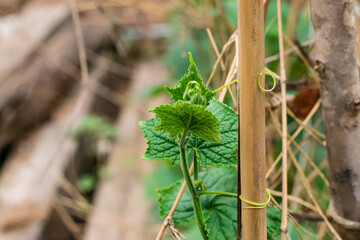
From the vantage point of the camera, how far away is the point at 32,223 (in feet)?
4.62

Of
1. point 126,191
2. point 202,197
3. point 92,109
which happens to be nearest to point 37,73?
point 92,109

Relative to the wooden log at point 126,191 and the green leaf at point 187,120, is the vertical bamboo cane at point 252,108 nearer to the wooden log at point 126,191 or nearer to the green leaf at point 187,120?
the green leaf at point 187,120

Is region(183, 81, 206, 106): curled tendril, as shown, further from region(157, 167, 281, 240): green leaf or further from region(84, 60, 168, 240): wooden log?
region(84, 60, 168, 240): wooden log

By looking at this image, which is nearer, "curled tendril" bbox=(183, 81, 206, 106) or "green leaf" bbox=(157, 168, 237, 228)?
"curled tendril" bbox=(183, 81, 206, 106)

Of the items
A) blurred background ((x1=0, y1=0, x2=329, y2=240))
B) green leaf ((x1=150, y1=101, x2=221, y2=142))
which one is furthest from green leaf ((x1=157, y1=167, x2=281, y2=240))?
Result: blurred background ((x1=0, y1=0, x2=329, y2=240))

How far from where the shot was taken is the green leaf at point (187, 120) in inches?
12.2

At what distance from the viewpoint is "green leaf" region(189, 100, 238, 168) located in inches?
14.5

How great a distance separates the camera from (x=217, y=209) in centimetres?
42

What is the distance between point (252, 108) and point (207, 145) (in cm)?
7

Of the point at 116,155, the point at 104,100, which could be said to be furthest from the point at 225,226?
the point at 104,100

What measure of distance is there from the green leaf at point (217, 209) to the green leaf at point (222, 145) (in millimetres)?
75

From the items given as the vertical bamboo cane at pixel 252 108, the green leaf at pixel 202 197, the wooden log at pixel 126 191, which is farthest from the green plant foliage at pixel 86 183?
the vertical bamboo cane at pixel 252 108

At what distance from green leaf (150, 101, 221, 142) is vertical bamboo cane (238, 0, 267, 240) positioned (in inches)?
1.3

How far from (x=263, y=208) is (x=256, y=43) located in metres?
0.16
